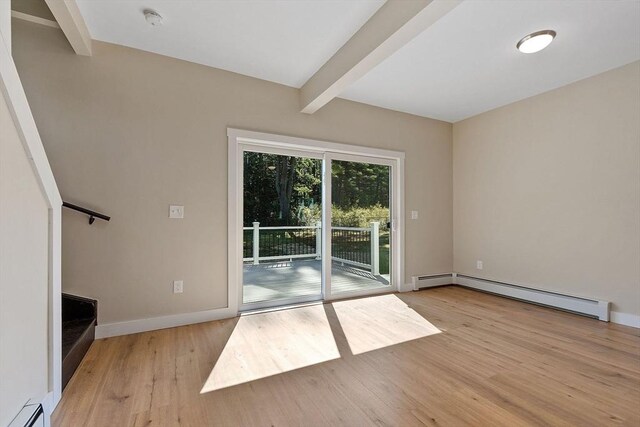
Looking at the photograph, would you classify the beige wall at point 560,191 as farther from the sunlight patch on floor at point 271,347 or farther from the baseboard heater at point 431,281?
the sunlight patch on floor at point 271,347

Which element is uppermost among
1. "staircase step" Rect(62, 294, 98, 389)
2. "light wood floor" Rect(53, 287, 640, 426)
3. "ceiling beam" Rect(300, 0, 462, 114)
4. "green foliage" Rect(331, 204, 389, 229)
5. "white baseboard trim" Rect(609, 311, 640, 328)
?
"ceiling beam" Rect(300, 0, 462, 114)

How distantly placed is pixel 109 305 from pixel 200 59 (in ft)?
8.15

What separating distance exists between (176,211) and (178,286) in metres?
0.75

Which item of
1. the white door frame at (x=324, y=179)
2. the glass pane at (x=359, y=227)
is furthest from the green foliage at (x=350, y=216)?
the white door frame at (x=324, y=179)

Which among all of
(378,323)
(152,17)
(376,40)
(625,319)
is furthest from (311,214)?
(625,319)

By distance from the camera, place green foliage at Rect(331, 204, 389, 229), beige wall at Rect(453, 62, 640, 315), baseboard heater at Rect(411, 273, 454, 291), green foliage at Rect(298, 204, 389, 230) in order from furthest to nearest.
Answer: baseboard heater at Rect(411, 273, 454, 291)
green foliage at Rect(331, 204, 389, 229)
green foliage at Rect(298, 204, 389, 230)
beige wall at Rect(453, 62, 640, 315)

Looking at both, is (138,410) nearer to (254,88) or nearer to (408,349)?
(408,349)

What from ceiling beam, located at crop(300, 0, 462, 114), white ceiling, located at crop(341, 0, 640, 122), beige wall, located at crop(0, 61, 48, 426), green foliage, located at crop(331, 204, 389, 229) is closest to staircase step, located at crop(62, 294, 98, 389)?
beige wall, located at crop(0, 61, 48, 426)

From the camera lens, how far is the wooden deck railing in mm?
3395

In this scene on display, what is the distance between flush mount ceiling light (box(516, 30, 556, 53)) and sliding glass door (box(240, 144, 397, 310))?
196 centimetres

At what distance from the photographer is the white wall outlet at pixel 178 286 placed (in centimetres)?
284

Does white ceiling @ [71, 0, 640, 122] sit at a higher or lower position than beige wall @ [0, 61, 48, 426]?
higher

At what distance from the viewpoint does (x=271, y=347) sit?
2.41 m

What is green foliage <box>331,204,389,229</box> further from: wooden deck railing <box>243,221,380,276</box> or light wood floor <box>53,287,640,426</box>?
light wood floor <box>53,287,640,426</box>
